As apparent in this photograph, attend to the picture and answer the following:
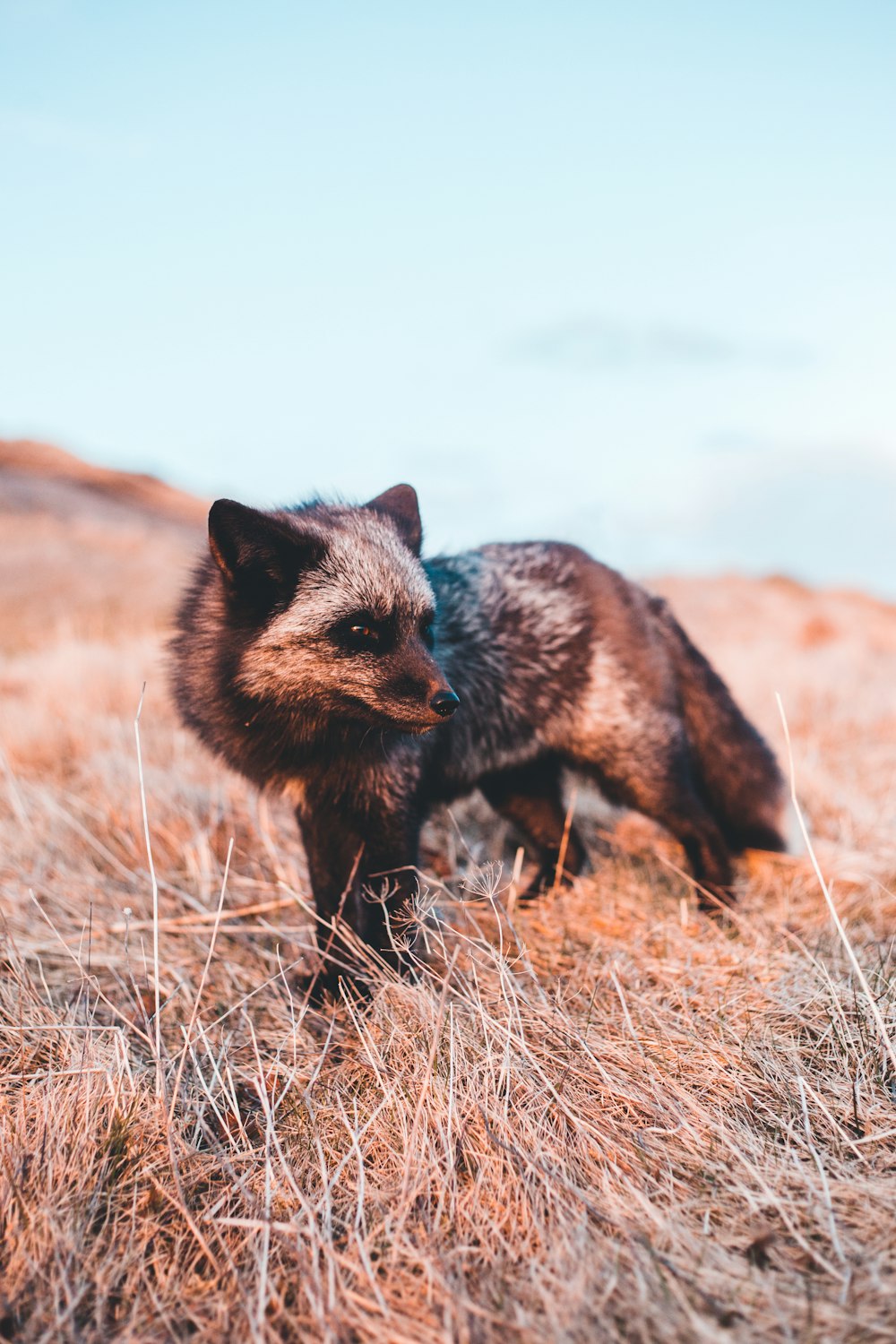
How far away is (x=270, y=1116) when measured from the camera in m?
2.16

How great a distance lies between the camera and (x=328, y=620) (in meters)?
2.99

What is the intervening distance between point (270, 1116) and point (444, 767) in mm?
1625

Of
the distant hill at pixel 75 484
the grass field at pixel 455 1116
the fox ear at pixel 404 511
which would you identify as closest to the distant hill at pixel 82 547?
the distant hill at pixel 75 484

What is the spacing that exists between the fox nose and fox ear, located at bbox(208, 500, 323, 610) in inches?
25.9

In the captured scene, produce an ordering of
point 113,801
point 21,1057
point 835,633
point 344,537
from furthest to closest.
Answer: point 835,633
point 113,801
point 344,537
point 21,1057

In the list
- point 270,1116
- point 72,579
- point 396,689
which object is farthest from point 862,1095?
point 72,579

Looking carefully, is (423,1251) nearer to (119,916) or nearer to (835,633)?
(119,916)

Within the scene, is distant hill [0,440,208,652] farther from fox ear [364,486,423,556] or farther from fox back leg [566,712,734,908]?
fox back leg [566,712,734,908]

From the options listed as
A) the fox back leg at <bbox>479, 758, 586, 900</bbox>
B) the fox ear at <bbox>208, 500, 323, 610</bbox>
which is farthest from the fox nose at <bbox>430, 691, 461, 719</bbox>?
the fox back leg at <bbox>479, 758, 586, 900</bbox>

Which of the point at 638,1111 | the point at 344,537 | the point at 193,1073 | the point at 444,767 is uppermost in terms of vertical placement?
the point at 344,537

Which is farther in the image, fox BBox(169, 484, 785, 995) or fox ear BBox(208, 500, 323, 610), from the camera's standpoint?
fox BBox(169, 484, 785, 995)

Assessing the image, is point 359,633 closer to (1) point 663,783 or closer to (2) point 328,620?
(2) point 328,620

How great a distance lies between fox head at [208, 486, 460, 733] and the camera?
2887mm

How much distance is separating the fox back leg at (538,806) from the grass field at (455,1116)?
25cm
